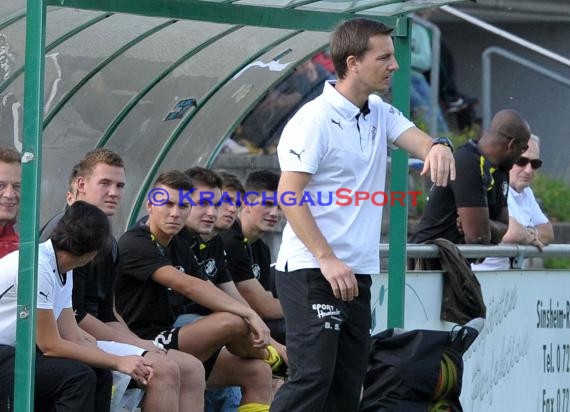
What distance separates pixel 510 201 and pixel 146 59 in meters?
3.32

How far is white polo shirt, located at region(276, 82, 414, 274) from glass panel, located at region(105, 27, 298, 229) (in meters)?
1.87

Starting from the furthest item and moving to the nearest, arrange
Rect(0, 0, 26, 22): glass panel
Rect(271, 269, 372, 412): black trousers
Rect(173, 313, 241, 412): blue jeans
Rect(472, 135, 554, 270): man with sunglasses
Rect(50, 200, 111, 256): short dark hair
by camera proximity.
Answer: Rect(472, 135, 554, 270): man with sunglasses
Rect(173, 313, 241, 412): blue jeans
Rect(0, 0, 26, 22): glass panel
Rect(50, 200, 111, 256): short dark hair
Rect(271, 269, 372, 412): black trousers

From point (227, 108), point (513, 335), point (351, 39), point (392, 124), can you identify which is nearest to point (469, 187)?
point (513, 335)

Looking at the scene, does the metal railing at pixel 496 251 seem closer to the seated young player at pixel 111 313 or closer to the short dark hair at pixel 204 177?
the short dark hair at pixel 204 177

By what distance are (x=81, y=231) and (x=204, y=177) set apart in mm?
1566

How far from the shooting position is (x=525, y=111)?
1647cm

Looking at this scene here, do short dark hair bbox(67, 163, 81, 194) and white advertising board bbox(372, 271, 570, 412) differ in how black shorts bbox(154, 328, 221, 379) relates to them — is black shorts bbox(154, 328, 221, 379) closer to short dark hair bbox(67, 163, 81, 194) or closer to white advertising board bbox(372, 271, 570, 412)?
short dark hair bbox(67, 163, 81, 194)

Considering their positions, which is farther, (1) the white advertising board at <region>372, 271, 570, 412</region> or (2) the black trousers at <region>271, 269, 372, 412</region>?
(1) the white advertising board at <region>372, 271, 570, 412</region>

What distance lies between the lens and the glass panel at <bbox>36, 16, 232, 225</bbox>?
812 centimetres

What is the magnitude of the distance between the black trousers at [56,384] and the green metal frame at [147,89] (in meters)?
0.20

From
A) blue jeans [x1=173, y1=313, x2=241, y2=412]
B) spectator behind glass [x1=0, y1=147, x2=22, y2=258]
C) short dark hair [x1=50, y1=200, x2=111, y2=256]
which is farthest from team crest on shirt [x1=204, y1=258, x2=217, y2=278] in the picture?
short dark hair [x1=50, y1=200, x2=111, y2=256]

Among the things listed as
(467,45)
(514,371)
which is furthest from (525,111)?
(514,371)

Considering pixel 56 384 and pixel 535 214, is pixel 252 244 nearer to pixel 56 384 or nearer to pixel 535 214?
pixel 56 384

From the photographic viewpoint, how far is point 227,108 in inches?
360
